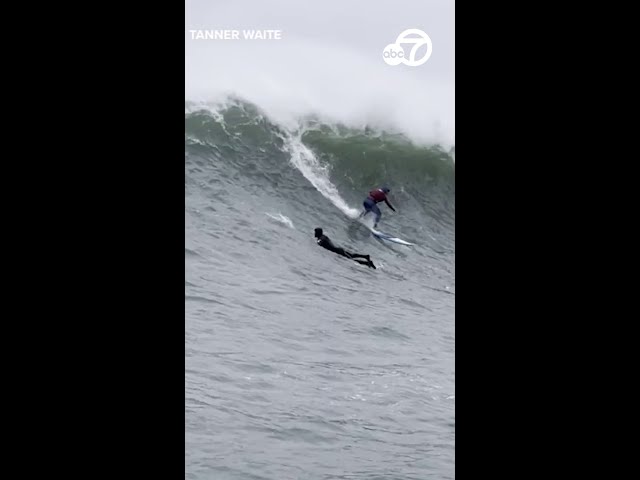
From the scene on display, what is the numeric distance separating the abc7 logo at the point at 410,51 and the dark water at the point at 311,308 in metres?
0.49

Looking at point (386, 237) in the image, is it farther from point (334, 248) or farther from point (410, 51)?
point (410, 51)

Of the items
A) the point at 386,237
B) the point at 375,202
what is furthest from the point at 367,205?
the point at 386,237

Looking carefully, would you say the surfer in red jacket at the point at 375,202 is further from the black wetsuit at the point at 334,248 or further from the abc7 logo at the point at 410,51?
the abc7 logo at the point at 410,51

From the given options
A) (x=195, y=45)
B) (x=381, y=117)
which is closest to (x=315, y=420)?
(x=381, y=117)

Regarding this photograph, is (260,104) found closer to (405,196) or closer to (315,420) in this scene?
(405,196)

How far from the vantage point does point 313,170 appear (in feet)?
19.5

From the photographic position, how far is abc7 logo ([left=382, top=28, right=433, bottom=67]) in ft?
18.4

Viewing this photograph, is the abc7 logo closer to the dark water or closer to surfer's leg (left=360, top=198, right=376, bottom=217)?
the dark water

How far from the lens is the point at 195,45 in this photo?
224 inches

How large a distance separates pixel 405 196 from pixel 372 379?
108 centimetres

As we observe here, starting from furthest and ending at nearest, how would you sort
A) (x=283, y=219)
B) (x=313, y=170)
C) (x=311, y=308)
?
1. (x=313, y=170)
2. (x=283, y=219)
3. (x=311, y=308)

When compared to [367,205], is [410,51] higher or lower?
higher

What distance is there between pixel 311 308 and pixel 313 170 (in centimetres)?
86

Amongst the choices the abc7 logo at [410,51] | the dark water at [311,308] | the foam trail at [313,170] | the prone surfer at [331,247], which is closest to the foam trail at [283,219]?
the dark water at [311,308]
